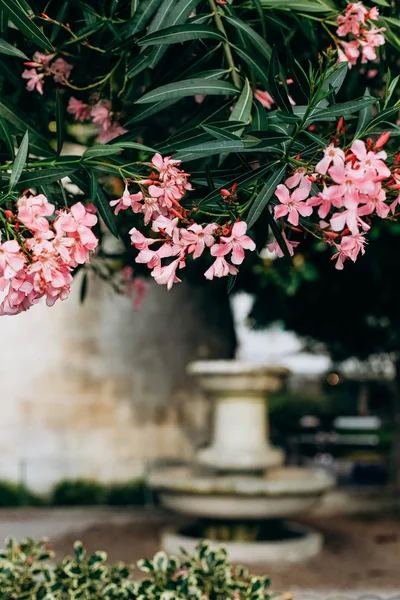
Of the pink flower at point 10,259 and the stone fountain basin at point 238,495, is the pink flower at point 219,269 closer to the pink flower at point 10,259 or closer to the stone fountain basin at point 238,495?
the pink flower at point 10,259

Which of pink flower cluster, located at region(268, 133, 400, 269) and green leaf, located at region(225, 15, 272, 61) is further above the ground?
green leaf, located at region(225, 15, 272, 61)

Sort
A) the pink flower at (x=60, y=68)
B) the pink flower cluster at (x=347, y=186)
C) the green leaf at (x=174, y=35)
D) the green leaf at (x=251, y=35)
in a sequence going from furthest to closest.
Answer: the pink flower at (x=60, y=68)
the green leaf at (x=251, y=35)
the green leaf at (x=174, y=35)
the pink flower cluster at (x=347, y=186)

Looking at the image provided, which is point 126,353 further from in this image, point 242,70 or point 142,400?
point 242,70

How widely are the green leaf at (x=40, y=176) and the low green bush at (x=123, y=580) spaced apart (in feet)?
4.99

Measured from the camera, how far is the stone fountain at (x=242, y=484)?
571 centimetres

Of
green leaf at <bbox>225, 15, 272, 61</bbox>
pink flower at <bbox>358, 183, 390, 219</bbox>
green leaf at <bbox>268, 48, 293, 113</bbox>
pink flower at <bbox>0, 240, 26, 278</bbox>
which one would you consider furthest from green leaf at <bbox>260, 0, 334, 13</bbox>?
pink flower at <bbox>0, 240, 26, 278</bbox>

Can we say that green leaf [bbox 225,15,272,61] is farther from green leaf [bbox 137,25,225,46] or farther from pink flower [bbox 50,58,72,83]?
pink flower [bbox 50,58,72,83]

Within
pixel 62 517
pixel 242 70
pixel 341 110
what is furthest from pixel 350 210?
pixel 62 517

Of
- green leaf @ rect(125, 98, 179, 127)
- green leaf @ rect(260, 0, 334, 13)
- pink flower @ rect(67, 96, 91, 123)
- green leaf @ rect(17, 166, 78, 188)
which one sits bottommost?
green leaf @ rect(17, 166, 78, 188)

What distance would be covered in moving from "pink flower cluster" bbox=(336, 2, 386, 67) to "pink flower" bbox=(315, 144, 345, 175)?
825mm

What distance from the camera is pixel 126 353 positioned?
9.27 m

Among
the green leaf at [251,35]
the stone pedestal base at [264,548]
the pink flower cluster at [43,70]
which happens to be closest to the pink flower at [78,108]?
the pink flower cluster at [43,70]

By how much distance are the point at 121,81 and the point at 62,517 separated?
6472 millimetres

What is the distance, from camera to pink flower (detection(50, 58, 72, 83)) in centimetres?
223
